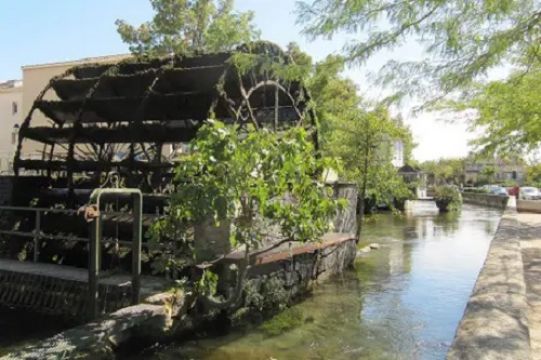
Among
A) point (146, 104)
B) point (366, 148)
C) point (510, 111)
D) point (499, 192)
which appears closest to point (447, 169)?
point (499, 192)

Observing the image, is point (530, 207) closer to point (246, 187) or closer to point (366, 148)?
point (366, 148)

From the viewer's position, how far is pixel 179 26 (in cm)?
2294

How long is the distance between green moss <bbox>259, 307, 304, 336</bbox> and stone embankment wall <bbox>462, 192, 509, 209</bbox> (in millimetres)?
24824

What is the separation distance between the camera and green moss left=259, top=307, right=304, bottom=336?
6461 mm

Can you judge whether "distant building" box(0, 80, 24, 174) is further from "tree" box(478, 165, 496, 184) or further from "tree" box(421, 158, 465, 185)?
"tree" box(478, 165, 496, 184)

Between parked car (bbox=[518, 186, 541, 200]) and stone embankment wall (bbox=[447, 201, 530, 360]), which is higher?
parked car (bbox=[518, 186, 541, 200])

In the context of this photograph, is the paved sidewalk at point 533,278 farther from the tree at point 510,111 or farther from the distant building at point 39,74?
the distant building at point 39,74

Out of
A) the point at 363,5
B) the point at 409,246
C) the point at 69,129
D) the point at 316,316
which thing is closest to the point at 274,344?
the point at 316,316

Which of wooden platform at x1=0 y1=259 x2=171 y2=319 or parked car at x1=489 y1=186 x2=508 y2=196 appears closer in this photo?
wooden platform at x1=0 y1=259 x2=171 y2=319

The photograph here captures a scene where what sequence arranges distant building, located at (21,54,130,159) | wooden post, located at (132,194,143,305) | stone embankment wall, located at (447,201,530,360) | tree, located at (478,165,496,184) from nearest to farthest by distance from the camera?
stone embankment wall, located at (447,201,530,360)
wooden post, located at (132,194,143,305)
distant building, located at (21,54,130,159)
tree, located at (478,165,496,184)

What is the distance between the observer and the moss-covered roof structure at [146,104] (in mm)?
8594

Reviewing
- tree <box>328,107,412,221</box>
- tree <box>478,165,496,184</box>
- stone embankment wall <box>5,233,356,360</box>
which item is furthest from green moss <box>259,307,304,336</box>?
tree <box>478,165,496,184</box>

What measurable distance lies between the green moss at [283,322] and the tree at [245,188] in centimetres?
140

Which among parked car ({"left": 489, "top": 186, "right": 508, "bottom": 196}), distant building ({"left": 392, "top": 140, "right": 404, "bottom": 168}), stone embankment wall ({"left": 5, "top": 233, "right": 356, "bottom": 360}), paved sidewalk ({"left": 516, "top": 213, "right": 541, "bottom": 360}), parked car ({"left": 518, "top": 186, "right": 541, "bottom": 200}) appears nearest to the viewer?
stone embankment wall ({"left": 5, "top": 233, "right": 356, "bottom": 360})
